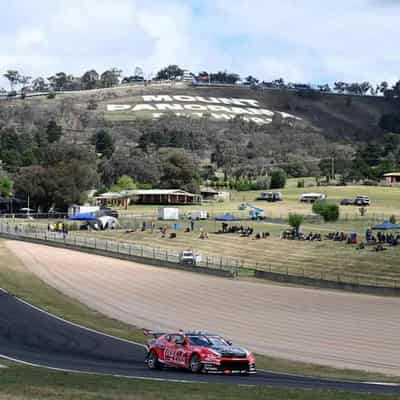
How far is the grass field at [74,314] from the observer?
92.0 feet

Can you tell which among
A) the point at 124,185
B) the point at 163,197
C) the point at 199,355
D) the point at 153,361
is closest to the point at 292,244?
the point at 153,361

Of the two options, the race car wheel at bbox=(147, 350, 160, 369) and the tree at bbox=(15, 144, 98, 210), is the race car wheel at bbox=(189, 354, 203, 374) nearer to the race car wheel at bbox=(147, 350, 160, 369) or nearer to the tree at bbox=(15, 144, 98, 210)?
the race car wheel at bbox=(147, 350, 160, 369)

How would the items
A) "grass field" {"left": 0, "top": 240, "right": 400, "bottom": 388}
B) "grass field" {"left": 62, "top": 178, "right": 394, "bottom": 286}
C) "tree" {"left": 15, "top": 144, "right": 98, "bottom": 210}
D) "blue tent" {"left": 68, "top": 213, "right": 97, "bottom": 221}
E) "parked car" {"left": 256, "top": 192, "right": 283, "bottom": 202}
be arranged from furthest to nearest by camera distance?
"parked car" {"left": 256, "top": 192, "right": 283, "bottom": 202} → "tree" {"left": 15, "top": 144, "right": 98, "bottom": 210} → "blue tent" {"left": 68, "top": 213, "right": 97, "bottom": 221} → "grass field" {"left": 62, "top": 178, "right": 394, "bottom": 286} → "grass field" {"left": 0, "top": 240, "right": 400, "bottom": 388}

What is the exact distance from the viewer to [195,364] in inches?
1005

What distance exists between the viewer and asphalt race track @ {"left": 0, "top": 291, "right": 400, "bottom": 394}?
24.1m

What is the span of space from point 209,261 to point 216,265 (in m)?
2.66

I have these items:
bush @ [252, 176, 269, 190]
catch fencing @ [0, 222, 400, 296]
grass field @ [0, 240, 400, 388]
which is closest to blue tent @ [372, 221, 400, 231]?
catch fencing @ [0, 222, 400, 296]

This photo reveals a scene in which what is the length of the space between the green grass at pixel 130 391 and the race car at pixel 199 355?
2995mm

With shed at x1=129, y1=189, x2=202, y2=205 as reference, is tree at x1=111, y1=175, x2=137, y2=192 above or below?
A: above

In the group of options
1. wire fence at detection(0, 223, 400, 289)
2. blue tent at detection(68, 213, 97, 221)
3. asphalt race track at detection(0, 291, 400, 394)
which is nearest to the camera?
asphalt race track at detection(0, 291, 400, 394)

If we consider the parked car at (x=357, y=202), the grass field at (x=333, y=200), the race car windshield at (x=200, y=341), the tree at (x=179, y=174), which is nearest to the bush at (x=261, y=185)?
the grass field at (x=333, y=200)

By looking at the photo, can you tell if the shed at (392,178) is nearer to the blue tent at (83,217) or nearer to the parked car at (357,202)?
the parked car at (357,202)

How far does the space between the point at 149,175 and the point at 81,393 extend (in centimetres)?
13984

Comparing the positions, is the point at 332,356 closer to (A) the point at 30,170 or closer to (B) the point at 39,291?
(B) the point at 39,291
